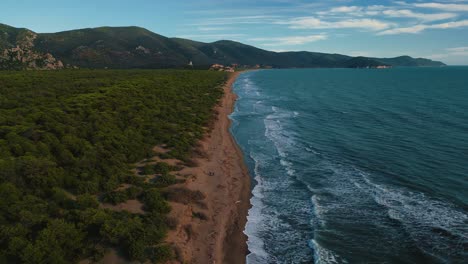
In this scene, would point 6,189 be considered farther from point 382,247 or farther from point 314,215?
point 382,247

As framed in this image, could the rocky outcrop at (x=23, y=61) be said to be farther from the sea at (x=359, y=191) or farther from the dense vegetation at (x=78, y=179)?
the sea at (x=359, y=191)

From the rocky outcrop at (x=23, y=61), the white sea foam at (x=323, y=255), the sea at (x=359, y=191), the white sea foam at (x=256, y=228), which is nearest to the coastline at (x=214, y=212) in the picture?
the white sea foam at (x=256, y=228)

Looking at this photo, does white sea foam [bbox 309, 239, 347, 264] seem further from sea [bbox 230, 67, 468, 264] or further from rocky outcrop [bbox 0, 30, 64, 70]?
rocky outcrop [bbox 0, 30, 64, 70]

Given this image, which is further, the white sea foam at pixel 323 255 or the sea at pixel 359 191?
the sea at pixel 359 191

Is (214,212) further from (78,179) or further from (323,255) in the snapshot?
(78,179)

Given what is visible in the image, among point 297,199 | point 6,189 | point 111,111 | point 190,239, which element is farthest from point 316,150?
point 6,189

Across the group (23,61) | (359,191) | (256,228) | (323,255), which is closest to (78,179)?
(256,228)
